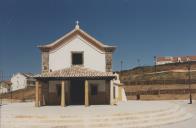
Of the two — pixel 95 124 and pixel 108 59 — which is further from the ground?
pixel 108 59

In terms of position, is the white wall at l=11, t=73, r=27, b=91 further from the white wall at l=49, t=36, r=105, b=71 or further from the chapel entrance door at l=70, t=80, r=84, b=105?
the chapel entrance door at l=70, t=80, r=84, b=105

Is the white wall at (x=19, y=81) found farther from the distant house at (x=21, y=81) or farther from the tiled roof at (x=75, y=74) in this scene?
the tiled roof at (x=75, y=74)

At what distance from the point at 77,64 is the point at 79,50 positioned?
1.43 metres

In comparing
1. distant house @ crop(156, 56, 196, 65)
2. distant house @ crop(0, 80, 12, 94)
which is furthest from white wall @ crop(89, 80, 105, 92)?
distant house @ crop(0, 80, 12, 94)

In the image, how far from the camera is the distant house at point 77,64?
30.8 m

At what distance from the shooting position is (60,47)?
32.2 metres

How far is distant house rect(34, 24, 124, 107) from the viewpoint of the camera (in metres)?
30.8

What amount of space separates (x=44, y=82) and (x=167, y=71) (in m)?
40.1

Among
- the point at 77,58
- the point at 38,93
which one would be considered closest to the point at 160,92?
the point at 77,58

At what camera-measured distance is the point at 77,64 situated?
31953 mm

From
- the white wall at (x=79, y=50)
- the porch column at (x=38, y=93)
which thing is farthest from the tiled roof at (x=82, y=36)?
the porch column at (x=38, y=93)

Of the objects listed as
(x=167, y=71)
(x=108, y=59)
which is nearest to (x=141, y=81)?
(x=167, y=71)

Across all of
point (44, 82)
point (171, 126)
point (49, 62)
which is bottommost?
point (171, 126)

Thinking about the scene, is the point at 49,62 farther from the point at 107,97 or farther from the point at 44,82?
the point at 107,97
